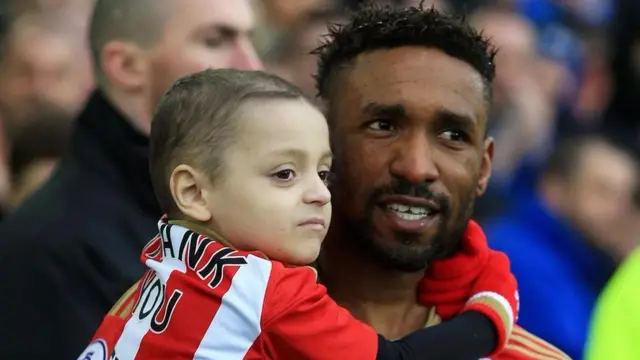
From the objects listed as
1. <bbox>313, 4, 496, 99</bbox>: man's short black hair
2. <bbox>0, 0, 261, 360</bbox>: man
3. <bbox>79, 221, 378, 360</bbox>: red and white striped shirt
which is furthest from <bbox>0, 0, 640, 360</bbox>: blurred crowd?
<bbox>79, 221, 378, 360</bbox>: red and white striped shirt

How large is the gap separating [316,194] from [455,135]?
430 mm

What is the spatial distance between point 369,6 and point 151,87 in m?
1.18

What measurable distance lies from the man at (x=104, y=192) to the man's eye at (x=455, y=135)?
3.54 feet

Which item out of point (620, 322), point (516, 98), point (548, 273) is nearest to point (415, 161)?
point (620, 322)

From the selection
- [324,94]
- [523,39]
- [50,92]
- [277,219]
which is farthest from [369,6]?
[523,39]

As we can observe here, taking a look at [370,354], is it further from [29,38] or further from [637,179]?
[637,179]

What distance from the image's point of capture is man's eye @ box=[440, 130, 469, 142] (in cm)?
274

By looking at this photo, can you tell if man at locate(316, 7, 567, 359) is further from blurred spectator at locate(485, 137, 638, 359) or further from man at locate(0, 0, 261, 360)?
blurred spectator at locate(485, 137, 638, 359)

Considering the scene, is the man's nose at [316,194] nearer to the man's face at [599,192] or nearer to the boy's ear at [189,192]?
the boy's ear at [189,192]

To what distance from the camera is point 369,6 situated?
2.98 m

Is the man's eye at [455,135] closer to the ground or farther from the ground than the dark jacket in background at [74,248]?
farther from the ground

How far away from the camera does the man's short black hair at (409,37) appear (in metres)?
2.79

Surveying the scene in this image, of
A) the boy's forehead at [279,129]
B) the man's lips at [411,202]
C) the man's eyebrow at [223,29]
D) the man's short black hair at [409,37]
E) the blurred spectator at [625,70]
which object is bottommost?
the blurred spectator at [625,70]

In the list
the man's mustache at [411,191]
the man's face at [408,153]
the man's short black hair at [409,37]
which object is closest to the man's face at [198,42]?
the man's short black hair at [409,37]
